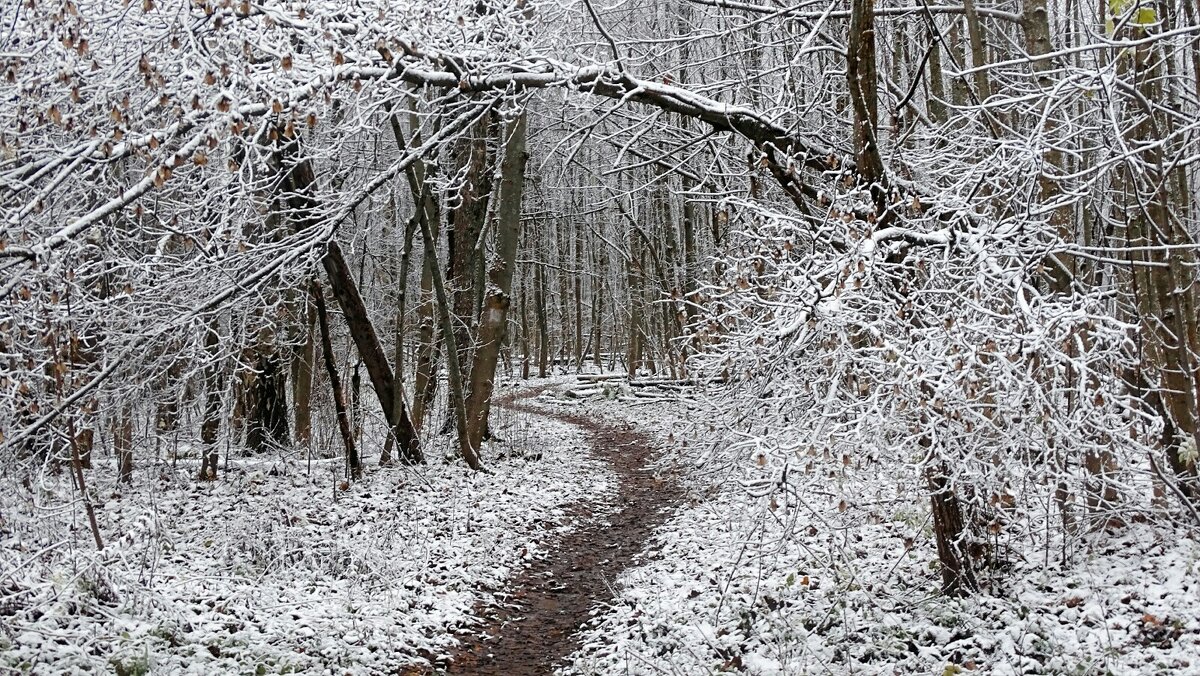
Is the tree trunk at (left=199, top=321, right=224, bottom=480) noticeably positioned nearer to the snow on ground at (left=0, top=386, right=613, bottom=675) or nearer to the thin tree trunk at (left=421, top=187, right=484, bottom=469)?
the snow on ground at (left=0, top=386, right=613, bottom=675)

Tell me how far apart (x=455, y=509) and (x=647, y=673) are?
14.2ft

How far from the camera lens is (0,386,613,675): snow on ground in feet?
17.4

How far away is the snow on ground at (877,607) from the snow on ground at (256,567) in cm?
161

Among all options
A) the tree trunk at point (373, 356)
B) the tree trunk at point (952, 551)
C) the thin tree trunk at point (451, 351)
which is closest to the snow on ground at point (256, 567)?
the tree trunk at point (373, 356)

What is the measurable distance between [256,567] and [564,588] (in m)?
2.77

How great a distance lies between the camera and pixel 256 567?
6992mm

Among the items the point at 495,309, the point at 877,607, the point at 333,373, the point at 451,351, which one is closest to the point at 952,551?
the point at 877,607

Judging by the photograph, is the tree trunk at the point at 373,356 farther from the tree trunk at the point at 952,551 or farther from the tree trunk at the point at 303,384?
the tree trunk at the point at 952,551

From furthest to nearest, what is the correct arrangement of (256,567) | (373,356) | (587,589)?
(373,356)
(587,589)
(256,567)

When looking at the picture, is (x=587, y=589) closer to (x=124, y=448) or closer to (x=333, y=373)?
(x=333, y=373)

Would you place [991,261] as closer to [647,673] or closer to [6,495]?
[647,673]

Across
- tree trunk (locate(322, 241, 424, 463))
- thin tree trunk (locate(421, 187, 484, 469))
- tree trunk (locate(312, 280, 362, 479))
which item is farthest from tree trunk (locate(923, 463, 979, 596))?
tree trunk (locate(322, 241, 424, 463))

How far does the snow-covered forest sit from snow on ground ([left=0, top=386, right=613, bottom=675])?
36mm

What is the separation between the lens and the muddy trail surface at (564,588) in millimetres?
6234
